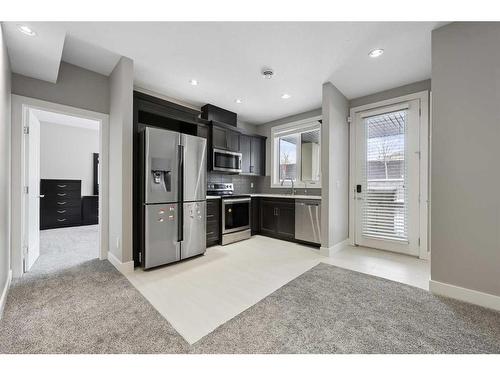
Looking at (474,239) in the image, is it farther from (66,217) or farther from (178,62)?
(66,217)

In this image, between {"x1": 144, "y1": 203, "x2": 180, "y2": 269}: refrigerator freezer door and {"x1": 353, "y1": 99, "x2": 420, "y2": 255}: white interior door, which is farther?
{"x1": 353, "y1": 99, "x2": 420, "y2": 255}: white interior door

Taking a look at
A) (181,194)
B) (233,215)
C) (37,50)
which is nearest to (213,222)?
(233,215)

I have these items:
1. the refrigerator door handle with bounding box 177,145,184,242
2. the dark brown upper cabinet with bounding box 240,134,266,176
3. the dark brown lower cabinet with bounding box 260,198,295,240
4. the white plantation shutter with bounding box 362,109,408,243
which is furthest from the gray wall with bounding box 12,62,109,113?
the white plantation shutter with bounding box 362,109,408,243

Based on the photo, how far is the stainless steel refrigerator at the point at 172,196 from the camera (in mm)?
2529

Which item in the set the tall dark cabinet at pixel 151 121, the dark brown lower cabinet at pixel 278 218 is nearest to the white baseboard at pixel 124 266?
the tall dark cabinet at pixel 151 121

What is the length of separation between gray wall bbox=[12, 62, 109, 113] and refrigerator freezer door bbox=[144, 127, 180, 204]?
3.27 feet

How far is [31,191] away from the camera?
2.62m

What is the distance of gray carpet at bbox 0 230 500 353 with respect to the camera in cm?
130

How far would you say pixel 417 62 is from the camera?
8.45ft

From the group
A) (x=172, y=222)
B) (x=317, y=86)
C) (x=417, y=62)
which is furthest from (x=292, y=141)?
(x=172, y=222)

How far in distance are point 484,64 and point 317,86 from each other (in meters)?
1.83

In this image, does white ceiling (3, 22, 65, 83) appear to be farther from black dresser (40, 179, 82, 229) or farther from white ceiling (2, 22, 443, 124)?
black dresser (40, 179, 82, 229)

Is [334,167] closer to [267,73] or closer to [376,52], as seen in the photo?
[376,52]

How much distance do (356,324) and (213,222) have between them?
255 cm
